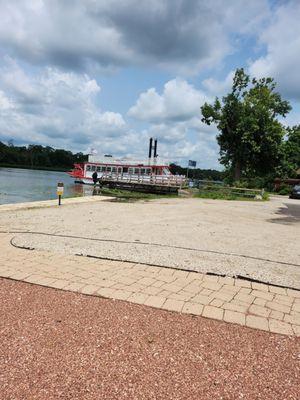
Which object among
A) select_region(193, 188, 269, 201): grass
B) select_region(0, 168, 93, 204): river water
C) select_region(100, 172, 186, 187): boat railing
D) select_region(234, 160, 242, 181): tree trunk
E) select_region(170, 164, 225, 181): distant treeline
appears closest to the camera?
select_region(0, 168, 93, 204): river water

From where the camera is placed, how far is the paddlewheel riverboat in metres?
35.4

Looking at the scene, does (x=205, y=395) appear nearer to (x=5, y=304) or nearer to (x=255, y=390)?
(x=255, y=390)

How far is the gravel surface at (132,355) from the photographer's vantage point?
2529 mm

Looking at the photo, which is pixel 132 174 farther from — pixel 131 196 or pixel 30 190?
pixel 131 196

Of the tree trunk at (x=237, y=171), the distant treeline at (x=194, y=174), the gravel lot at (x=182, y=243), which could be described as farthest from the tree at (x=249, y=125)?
the gravel lot at (x=182, y=243)

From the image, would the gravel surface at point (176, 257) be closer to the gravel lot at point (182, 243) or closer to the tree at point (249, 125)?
the gravel lot at point (182, 243)

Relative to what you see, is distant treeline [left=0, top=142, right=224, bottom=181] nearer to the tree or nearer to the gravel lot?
the tree

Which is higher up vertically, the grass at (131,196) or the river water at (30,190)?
the grass at (131,196)

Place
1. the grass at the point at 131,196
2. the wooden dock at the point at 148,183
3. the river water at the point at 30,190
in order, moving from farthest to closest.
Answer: the wooden dock at the point at 148,183 → the river water at the point at 30,190 → the grass at the point at 131,196

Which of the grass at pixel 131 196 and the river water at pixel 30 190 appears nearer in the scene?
the grass at pixel 131 196

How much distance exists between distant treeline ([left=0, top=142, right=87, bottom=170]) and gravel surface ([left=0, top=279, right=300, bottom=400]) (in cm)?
13753

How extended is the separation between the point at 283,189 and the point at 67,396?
149ft

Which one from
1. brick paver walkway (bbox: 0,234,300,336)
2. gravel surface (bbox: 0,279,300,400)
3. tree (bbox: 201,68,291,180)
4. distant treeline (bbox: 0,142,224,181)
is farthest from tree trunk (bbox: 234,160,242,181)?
distant treeline (bbox: 0,142,224,181)

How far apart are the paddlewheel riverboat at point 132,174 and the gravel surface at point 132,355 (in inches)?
1155
